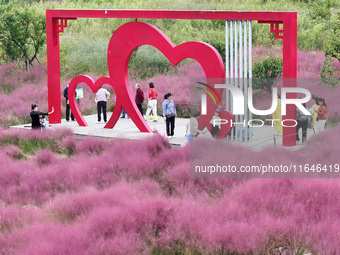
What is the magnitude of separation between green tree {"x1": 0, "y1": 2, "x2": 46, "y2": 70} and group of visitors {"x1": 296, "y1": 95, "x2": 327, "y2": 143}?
16356 mm

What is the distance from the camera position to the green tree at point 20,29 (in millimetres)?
27031

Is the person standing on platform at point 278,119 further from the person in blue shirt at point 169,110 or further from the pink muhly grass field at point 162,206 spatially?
the person in blue shirt at point 169,110

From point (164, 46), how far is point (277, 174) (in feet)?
18.8

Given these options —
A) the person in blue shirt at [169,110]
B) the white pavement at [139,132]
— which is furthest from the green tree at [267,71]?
the person in blue shirt at [169,110]

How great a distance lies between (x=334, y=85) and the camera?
19344 millimetres

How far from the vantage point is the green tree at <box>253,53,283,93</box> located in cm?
1855

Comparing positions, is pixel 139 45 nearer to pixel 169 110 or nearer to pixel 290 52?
pixel 169 110

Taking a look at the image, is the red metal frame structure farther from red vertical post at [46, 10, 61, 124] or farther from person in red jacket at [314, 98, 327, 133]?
person in red jacket at [314, 98, 327, 133]

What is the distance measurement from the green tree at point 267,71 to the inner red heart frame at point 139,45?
4.32 metres

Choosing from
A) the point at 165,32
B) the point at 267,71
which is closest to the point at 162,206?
the point at 267,71

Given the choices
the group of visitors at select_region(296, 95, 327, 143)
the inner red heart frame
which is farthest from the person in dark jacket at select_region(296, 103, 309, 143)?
the inner red heart frame

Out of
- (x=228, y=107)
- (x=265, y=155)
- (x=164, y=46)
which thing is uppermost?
(x=164, y=46)

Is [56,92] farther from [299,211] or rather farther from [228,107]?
[299,211]

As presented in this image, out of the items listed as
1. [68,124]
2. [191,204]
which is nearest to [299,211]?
[191,204]
